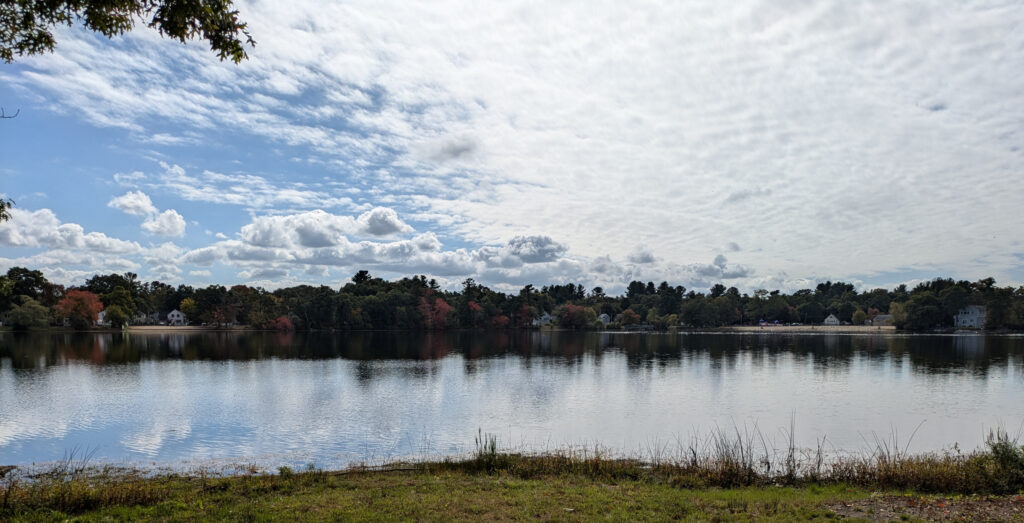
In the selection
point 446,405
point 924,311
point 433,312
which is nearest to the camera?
point 446,405

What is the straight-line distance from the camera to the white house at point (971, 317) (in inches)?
5650

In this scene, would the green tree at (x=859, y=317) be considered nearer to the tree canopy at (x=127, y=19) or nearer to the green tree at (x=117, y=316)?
the green tree at (x=117, y=316)

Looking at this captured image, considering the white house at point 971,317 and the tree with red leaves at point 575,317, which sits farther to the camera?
the tree with red leaves at point 575,317

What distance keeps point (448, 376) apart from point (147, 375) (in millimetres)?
23569

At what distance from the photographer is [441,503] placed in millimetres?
11820

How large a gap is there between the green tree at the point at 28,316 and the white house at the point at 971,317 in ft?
649

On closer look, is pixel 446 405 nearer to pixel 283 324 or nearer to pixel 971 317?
pixel 283 324

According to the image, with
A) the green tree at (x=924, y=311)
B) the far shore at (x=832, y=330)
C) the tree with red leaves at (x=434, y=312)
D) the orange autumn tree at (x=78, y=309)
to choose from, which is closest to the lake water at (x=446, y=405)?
the orange autumn tree at (x=78, y=309)

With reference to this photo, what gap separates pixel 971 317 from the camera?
145875mm

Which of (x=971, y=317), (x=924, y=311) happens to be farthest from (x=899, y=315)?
(x=971, y=317)

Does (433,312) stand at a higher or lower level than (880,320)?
higher

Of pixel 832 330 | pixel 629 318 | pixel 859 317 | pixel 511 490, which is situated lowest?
pixel 832 330

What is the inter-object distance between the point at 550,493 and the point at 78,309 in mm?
137960

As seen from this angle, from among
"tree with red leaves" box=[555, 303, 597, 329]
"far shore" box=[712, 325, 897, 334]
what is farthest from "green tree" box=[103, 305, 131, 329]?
"far shore" box=[712, 325, 897, 334]
